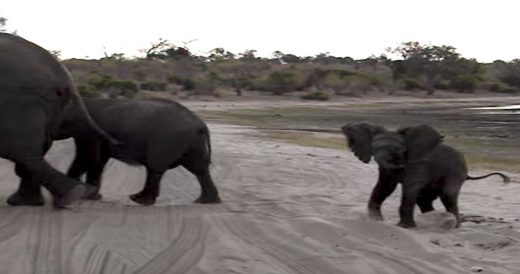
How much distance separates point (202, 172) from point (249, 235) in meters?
2.52

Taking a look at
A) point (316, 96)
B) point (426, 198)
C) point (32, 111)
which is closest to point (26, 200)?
point (32, 111)

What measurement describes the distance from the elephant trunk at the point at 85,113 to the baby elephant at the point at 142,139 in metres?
0.08

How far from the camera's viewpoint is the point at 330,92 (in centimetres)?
5841

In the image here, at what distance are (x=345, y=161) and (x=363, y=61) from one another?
3171 inches

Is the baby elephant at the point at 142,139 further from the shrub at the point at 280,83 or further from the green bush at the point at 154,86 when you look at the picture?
the shrub at the point at 280,83

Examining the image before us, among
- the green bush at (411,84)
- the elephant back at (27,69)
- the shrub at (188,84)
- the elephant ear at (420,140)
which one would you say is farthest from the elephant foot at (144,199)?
the green bush at (411,84)

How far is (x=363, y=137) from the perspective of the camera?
935 cm

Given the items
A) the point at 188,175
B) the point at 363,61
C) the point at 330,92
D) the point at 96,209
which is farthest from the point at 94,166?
the point at 363,61

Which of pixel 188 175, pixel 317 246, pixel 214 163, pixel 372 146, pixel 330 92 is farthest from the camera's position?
pixel 330 92

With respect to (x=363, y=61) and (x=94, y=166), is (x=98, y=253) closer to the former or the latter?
(x=94, y=166)

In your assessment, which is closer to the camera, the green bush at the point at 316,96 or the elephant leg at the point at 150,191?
the elephant leg at the point at 150,191

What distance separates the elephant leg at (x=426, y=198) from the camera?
30.5 feet

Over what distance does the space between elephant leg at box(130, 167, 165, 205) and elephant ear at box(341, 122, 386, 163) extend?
219 cm

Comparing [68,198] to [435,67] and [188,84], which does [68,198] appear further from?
[435,67]
